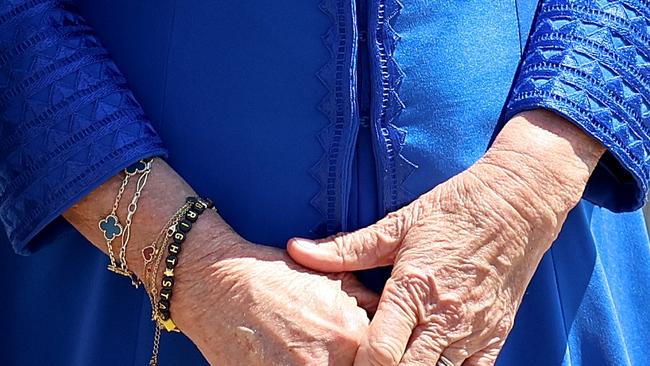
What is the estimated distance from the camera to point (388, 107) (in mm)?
1244

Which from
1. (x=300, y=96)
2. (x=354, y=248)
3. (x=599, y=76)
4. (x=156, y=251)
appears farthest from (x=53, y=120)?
(x=599, y=76)

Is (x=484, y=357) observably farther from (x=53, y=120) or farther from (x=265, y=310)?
(x=53, y=120)

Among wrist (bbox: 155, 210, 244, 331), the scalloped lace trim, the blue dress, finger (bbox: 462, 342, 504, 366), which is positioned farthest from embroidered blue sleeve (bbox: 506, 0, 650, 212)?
wrist (bbox: 155, 210, 244, 331)

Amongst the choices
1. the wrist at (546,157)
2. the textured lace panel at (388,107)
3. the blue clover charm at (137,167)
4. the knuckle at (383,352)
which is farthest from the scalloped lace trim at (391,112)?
the blue clover charm at (137,167)

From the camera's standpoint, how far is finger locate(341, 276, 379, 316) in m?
1.21

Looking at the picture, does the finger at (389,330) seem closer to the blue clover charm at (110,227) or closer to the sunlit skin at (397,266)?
the sunlit skin at (397,266)

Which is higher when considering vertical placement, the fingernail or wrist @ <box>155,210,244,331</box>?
the fingernail

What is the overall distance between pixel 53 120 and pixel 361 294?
48cm

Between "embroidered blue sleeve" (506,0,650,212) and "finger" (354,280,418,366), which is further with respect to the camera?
"embroidered blue sleeve" (506,0,650,212)

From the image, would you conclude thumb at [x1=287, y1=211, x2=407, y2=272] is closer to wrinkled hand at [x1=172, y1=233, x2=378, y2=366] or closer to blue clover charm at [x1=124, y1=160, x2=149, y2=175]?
wrinkled hand at [x1=172, y1=233, x2=378, y2=366]

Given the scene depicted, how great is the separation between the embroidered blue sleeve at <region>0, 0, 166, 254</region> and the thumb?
9.6 inches

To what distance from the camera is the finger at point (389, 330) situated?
1103 mm

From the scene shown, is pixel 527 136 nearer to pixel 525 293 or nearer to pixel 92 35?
pixel 525 293

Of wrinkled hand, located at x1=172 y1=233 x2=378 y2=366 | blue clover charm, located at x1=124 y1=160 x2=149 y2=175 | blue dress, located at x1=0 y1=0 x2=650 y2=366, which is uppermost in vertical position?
blue dress, located at x1=0 y1=0 x2=650 y2=366
